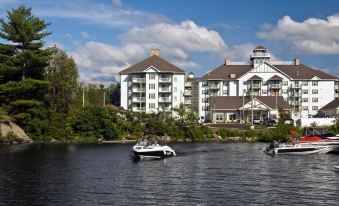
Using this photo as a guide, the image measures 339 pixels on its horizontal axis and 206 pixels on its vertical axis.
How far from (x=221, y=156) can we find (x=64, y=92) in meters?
46.9

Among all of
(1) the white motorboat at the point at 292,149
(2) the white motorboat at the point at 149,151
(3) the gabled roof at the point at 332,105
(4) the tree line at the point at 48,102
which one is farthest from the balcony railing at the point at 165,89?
(2) the white motorboat at the point at 149,151

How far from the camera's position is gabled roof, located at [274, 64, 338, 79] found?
142 m

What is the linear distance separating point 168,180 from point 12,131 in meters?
50.8

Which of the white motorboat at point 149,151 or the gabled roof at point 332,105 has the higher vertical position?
the gabled roof at point 332,105

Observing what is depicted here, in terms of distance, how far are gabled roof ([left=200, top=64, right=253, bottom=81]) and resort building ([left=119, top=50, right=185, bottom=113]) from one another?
13.9 m

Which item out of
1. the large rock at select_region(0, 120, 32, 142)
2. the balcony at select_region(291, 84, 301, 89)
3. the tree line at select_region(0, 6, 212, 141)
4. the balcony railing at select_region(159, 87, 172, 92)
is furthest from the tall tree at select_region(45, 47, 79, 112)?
the balcony at select_region(291, 84, 301, 89)

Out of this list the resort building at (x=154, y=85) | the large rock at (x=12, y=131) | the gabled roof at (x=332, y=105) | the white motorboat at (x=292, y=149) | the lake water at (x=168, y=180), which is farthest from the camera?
the gabled roof at (x=332, y=105)

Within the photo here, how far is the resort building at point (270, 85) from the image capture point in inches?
5477

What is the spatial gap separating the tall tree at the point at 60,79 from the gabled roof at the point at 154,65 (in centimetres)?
3088

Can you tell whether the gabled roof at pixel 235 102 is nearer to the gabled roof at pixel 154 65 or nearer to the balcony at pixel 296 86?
the balcony at pixel 296 86

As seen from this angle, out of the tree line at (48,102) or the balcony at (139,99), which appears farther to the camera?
the balcony at (139,99)

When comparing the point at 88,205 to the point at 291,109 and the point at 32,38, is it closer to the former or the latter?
the point at 32,38

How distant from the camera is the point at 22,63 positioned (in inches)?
3538

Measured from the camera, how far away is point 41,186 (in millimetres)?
38844
